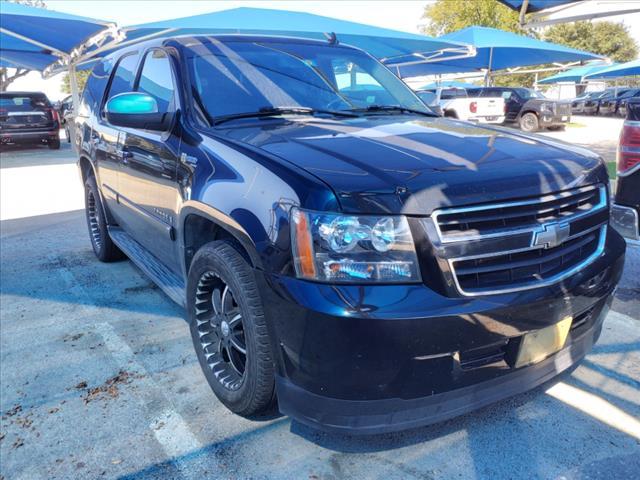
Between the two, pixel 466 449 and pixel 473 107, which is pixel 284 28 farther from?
pixel 473 107

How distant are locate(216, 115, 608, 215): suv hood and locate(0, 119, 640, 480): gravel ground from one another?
1.12 metres

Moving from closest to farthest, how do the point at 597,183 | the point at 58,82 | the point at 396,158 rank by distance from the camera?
the point at 396,158 < the point at 597,183 < the point at 58,82

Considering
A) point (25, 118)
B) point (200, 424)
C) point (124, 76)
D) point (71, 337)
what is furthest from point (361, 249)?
point (25, 118)

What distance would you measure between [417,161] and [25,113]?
17321 millimetres

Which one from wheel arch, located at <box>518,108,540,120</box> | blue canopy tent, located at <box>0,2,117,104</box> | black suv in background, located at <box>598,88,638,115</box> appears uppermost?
blue canopy tent, located at <box>0,2,117,104</box>

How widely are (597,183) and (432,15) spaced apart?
4160 centimetres

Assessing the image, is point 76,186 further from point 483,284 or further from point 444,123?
point 483,284

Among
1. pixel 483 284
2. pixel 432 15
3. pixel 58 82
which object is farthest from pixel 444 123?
pixel 58 82

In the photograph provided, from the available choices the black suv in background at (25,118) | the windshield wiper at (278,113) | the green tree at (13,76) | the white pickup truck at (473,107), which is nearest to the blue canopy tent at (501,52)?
the white pickup truck at (473,107)

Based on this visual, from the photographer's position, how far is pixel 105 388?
9.35 ft

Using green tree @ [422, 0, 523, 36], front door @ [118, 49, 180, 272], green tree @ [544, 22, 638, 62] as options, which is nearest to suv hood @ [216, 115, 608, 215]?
front door @ [118, 49, 180, 272]

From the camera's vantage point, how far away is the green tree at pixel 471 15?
35500mm

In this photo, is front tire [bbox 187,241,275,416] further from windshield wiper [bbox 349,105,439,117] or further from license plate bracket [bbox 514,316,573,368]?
windshield wiper [bbox 349,105,439,117]

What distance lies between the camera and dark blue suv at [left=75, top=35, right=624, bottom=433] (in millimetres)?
1828
